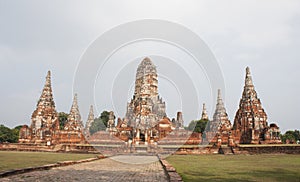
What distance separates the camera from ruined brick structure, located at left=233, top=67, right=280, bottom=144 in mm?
31625

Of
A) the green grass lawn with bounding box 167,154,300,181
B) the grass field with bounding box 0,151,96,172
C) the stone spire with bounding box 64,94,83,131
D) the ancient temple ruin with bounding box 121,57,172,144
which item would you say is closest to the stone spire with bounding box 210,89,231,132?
the ancient temple ruin with bounding box 121,57,172,144

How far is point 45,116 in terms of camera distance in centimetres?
3828

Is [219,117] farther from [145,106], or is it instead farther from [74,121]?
[74,121]

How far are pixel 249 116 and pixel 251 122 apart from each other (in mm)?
906

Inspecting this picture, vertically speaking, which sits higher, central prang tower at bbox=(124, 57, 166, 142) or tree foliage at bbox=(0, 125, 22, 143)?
central prang tower at bbox=(124, 57, 166, 142)

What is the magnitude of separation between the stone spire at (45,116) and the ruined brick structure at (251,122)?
81.0 feet

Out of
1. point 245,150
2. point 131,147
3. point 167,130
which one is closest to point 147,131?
point 167,130

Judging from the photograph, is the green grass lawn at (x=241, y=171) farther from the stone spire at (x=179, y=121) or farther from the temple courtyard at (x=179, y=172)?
the stone spire at (x=179, y=121)

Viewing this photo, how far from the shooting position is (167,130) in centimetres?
3984

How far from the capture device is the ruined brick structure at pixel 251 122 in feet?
104

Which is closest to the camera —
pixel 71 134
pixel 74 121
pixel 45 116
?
pixel 45 116

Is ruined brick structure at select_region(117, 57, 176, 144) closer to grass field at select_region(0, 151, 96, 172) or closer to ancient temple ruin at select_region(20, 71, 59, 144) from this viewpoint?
ancient temple ruin at select_region(20, 71, 59, 144)

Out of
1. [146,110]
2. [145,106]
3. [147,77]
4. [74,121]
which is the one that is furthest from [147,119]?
[147,77]

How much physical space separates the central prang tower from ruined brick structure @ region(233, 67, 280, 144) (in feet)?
38.0
